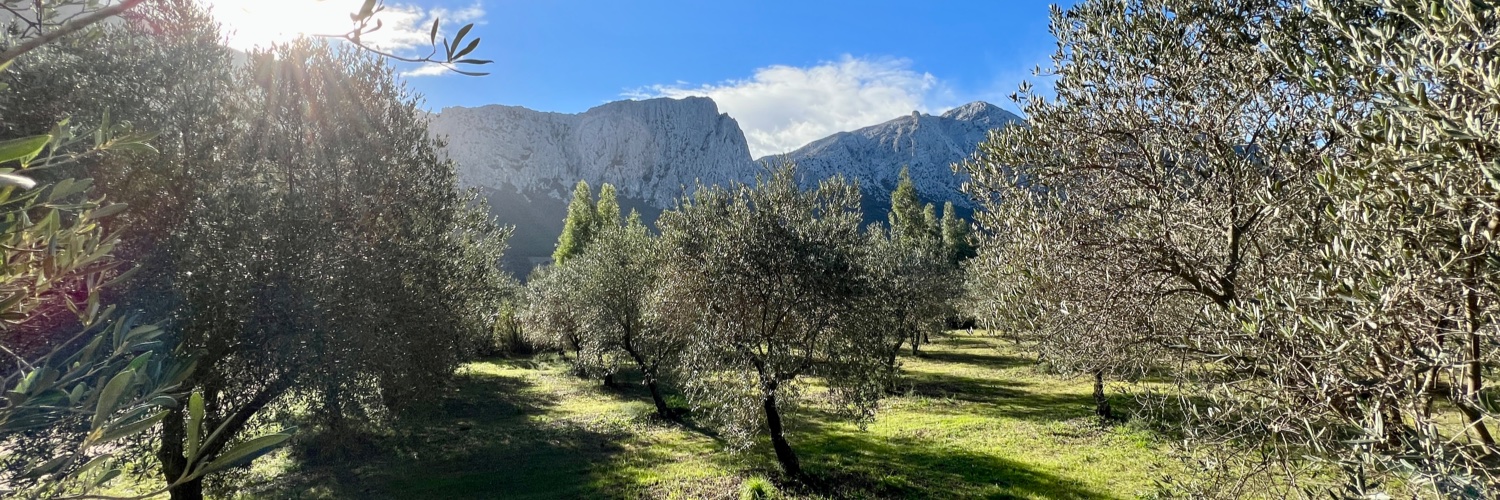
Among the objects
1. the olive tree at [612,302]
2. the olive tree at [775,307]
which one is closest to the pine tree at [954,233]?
the olive tree at [612,302]

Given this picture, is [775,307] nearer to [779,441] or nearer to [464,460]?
[779,441]

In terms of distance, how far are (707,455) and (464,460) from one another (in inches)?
335

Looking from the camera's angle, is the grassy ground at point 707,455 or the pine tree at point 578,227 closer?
the grassy ground at point 707,455

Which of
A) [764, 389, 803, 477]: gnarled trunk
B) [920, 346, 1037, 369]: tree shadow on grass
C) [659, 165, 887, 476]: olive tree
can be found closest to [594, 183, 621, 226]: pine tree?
[920, 346, 1037, 369]: tree shadow on grass

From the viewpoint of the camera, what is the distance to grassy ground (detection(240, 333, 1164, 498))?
17266 mm

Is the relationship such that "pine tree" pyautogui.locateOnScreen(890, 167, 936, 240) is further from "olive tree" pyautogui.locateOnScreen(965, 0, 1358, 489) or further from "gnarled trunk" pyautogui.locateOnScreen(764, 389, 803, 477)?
"olive tree" pyautogui.locateOnScreen(965, 0, 1358, 489)

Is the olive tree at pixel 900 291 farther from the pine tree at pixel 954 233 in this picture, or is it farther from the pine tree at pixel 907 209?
the pine tree at pixel 954 233

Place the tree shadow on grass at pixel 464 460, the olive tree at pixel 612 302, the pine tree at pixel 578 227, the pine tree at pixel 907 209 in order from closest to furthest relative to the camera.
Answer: the tree shadow on grass at pixel 464 460 → the olive tree at pixel 612 302 → the pine tree at pixel 578 227 → the pine tree at pixel 907 209

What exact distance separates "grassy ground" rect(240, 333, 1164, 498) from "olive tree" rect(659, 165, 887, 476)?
2612mm

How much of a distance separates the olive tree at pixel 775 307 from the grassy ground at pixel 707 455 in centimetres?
261

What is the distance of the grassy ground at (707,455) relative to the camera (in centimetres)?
1727

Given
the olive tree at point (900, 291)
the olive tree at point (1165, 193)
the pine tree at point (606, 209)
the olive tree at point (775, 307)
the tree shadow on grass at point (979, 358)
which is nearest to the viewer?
the olive tree at point (1165, 193)

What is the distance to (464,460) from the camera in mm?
21281

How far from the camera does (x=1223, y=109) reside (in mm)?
7289
